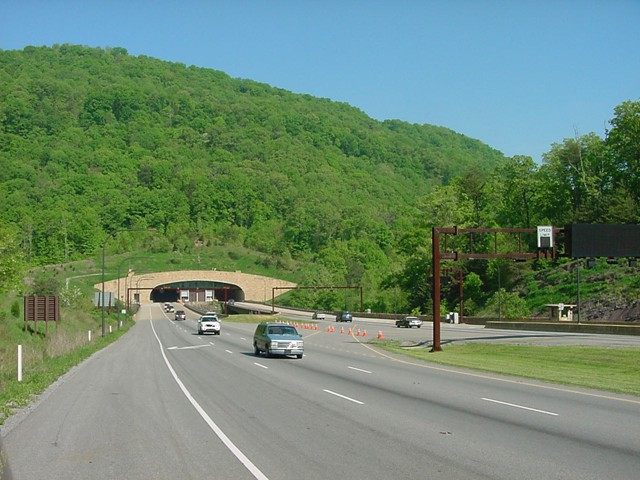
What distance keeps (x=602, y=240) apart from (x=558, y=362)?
16.9m

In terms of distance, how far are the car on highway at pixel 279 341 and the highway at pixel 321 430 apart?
1016cm

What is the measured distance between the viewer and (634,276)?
7956 cm

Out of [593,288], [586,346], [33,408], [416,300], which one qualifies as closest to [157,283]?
[416,300]

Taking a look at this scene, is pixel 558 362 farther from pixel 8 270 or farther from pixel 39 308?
pixel 8 270

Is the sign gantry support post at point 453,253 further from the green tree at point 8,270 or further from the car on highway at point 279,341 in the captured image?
the green tree at point 8,270

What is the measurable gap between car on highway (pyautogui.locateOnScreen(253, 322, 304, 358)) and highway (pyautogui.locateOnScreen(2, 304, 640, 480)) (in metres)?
10.2

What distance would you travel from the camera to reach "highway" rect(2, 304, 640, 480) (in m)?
10.6

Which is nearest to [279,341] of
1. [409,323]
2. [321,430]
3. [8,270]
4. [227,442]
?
[321,430]

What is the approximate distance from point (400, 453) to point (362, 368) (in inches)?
750

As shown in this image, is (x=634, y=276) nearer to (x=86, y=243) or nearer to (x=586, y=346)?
(x=586, y=346)

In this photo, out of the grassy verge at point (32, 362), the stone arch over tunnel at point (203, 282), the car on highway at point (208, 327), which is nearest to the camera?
the grassy verge at point (32, 362)

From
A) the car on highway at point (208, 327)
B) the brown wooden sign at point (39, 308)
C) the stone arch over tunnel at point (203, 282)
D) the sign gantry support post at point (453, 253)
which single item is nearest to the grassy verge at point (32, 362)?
the brown wooden sign at point (39, 308)

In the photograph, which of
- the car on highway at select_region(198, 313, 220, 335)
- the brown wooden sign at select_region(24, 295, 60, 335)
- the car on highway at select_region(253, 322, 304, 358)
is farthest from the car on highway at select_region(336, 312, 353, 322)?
the car on highway at select_region(253, 322, 304, 358)

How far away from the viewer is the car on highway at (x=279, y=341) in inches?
1421
